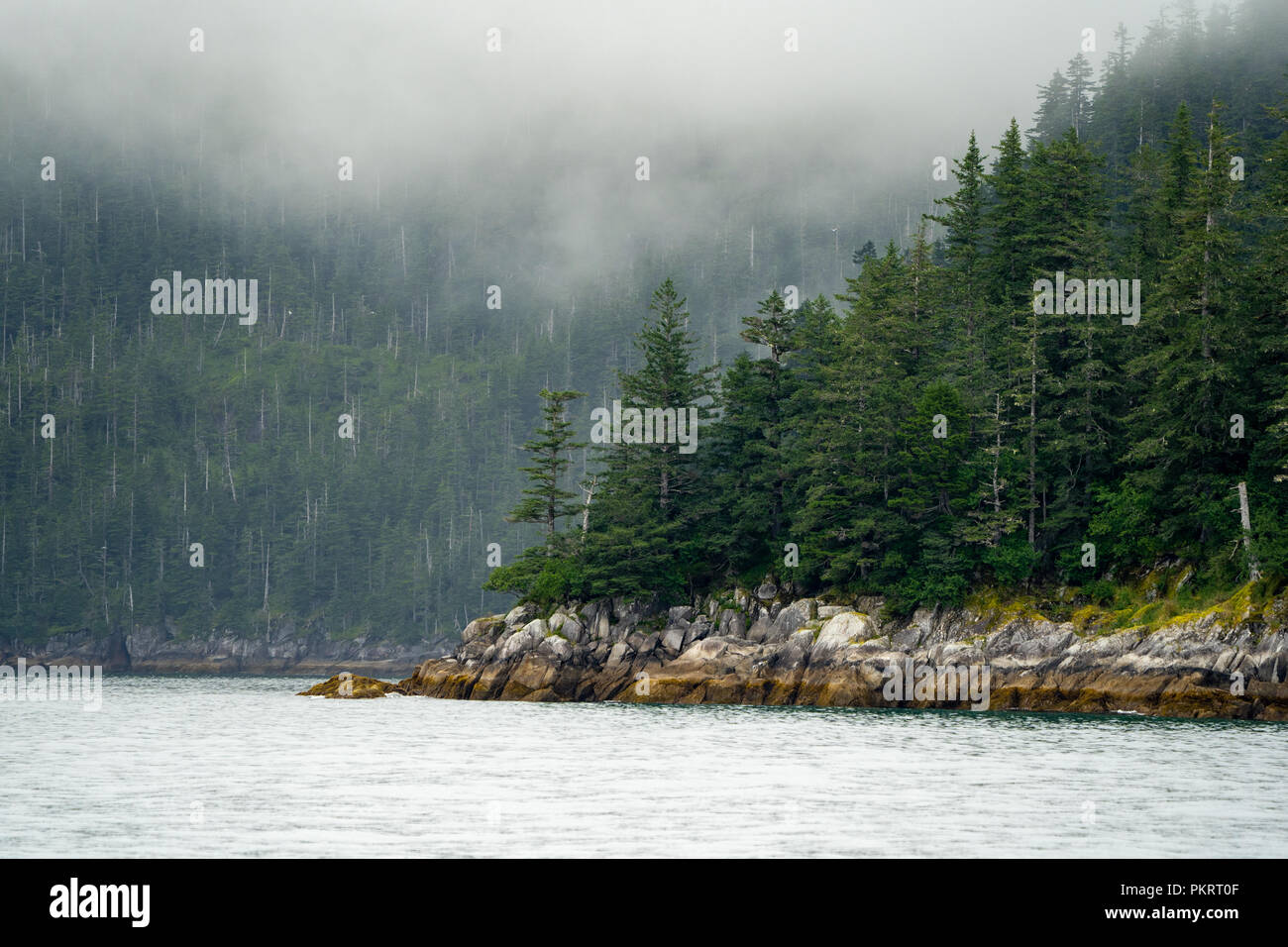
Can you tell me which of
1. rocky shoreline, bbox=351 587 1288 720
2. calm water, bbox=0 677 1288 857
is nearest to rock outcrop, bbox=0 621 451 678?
rocky shoreline, bbox=351 587 1288 720

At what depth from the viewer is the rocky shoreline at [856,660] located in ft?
166

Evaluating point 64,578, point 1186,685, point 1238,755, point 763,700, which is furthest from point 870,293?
point 64,578

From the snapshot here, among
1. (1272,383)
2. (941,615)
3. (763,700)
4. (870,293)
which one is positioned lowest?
(763,700)

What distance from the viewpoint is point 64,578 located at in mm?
180000

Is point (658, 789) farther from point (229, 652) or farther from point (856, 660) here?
point (229, 652)

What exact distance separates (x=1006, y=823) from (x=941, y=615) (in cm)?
4108

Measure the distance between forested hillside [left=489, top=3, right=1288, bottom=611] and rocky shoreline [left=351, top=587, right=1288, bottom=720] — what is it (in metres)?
2.49

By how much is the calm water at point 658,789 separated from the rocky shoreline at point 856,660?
443cm

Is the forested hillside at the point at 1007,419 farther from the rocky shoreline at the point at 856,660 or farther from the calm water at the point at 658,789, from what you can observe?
the calm water at the point at 658,789
